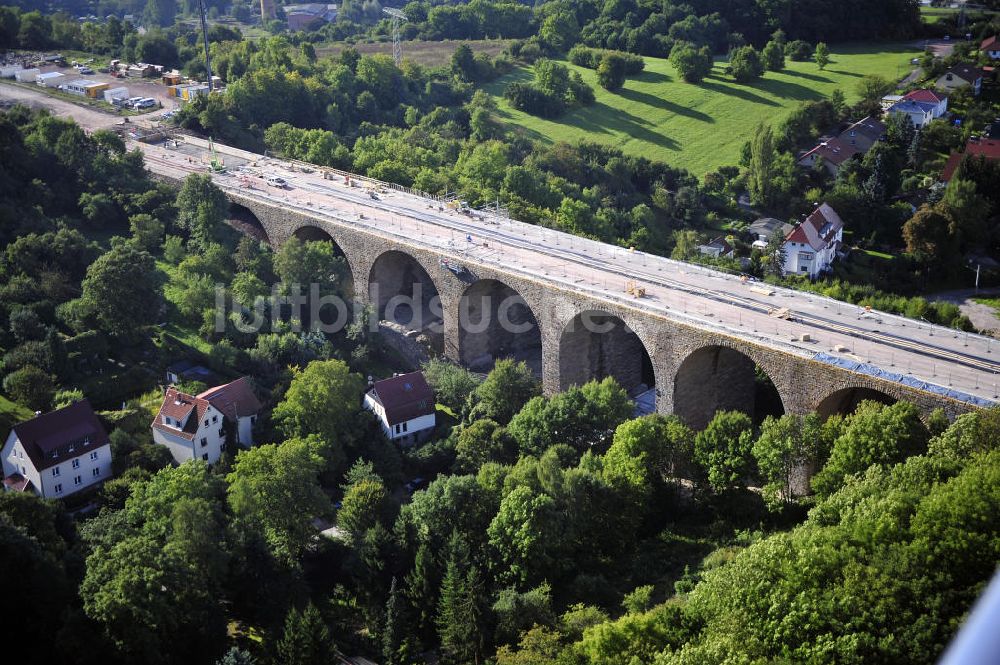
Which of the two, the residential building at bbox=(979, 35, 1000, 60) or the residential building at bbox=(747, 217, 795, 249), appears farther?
the residential building at bbox=(979, 35, 1000, 60)

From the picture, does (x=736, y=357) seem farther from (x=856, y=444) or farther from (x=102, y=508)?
(x=102, y=508)

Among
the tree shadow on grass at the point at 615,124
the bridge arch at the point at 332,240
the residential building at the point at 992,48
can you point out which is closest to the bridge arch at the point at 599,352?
the bridge arch at the point at 332,240

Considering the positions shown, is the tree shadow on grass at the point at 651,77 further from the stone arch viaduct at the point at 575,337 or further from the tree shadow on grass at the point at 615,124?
the stone arch viaduct at the point at 575,337

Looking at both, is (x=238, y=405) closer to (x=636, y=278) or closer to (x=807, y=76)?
(x=636, y=278)

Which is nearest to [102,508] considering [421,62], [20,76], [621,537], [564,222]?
[621,537]

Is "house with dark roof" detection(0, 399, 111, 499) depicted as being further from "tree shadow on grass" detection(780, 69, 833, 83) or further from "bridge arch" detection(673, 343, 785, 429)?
"tree shadow on grass" detection(780, 69, 833, 83)

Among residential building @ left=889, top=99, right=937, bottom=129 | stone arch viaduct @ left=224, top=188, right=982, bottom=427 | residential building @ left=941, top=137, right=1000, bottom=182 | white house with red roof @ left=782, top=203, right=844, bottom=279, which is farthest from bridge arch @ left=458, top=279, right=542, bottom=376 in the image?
residential building @ left=889, top=99, right=937, bottom=129
